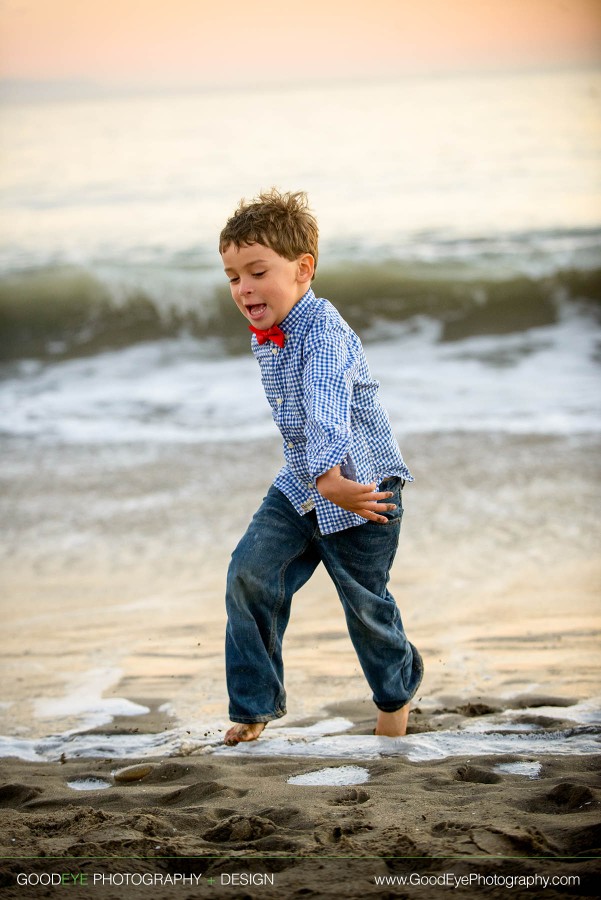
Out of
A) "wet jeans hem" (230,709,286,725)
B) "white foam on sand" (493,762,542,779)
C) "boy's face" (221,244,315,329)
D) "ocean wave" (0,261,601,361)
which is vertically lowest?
"white foam on sand" (493,762,542,779)

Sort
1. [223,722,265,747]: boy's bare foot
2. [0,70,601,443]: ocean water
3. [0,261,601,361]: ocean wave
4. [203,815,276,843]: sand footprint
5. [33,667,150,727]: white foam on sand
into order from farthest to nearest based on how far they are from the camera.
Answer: [0,261,601,361]: ocean wave → [0,70,601,443]: ocean water → [33,667,150,727]: white foam on sand → [223,722,265,747]: boy's bare foot → [203,815,276,843]: sand footprint

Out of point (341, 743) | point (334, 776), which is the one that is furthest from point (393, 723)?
point (334, 776)

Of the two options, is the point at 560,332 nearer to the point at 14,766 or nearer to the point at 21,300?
the point at 21,300

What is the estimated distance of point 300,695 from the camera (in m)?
3.24

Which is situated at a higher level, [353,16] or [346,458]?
[353,16]

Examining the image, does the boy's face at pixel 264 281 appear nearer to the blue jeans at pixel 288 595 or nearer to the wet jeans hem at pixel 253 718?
the blue jeans at pixel 288 595

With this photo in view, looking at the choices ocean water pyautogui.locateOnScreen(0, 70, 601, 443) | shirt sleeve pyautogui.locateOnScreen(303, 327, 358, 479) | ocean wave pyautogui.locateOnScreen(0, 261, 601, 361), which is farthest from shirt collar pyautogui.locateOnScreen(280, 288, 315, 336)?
ocean wave pyautogui.locateOnScreen(0, 261, 601, 361)

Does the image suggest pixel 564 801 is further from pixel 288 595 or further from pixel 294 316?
pixel 294 316

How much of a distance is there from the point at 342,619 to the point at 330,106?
41.6ft

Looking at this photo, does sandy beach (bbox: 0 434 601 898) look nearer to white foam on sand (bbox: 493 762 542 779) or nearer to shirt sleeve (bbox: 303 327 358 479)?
white foam on sand (bbox: 493 762 542 779)

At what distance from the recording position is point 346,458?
243 centimetres

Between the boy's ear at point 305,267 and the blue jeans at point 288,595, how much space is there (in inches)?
22.4

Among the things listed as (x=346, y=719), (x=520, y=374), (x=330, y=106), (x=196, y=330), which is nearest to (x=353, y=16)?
(x=330, y=106)

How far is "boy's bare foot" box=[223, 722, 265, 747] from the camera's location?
9.19 ft
